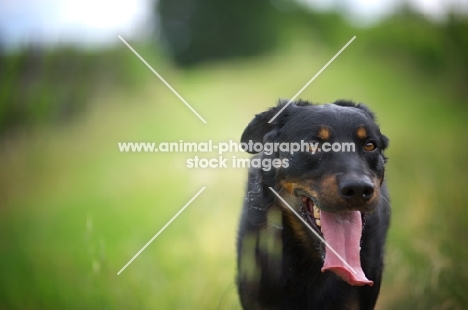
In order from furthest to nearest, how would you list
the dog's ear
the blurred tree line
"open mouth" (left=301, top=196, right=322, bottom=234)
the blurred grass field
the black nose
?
the blurred tree line
the blurred grass field
the dog's ear
"open mouth" (left=301, top=196, right=322, bottom=234)
the black nose

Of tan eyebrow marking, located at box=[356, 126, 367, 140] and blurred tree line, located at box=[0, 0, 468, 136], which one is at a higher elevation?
blurred tree line, located at box=[0, 0, 468, 136]

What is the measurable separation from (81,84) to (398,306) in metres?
4.41

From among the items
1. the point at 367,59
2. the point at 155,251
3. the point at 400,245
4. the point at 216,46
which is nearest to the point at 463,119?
the point at 367,59

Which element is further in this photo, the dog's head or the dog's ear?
the dog's ear

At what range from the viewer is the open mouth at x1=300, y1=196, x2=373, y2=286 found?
296cm

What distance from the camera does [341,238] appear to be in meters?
3.05

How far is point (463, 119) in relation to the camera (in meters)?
7.63

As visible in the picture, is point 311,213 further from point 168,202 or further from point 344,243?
point 168,202

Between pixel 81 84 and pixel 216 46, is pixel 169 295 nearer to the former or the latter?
pixel 81 84

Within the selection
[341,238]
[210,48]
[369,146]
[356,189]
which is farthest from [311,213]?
[210,48]

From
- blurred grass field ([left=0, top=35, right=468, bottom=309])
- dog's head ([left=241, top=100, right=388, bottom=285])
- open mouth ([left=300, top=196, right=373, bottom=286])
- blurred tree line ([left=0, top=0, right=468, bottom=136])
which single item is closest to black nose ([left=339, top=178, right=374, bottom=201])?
dog's head ([left=241, top=100, right=388, bottom=285])

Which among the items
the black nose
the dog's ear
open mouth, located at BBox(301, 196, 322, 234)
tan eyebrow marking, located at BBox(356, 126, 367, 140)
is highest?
the dog's ear

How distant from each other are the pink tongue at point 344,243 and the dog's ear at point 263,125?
0.77m

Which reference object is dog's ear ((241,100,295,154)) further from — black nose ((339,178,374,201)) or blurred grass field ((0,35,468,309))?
blurred grass field ((0,35,468,309))
